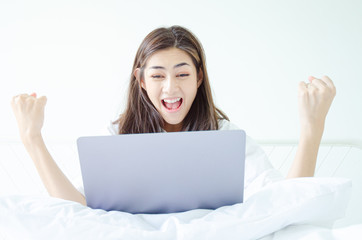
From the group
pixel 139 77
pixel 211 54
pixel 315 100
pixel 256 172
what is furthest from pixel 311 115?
pixel 211 54

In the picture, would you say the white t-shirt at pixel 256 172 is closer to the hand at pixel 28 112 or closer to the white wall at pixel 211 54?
the hand at pixel 28 112

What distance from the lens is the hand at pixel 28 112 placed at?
28.9 inches

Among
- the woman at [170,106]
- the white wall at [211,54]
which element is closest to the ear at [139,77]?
the woman at [170,106]

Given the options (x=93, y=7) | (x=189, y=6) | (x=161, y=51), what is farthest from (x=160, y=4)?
(x=161, y=51)

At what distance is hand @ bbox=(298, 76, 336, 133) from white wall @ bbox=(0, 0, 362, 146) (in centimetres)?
87

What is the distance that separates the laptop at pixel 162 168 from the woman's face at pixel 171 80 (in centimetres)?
39

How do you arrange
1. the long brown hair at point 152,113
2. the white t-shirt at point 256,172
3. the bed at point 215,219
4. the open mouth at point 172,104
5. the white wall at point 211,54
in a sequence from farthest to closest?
1. the white wall at point 211,54
2. the long brown hair at point 152,113
3. the open mouth at point 172,104
4. the white t-shirt at point 256,172
5. the bed at point 215,219

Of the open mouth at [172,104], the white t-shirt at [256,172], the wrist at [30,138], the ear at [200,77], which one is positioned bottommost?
the white t-shirt at [256,172]

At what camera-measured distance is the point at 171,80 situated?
0.99 metres

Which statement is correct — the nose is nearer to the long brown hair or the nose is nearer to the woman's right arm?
the long brown hair

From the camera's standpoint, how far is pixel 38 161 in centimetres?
77

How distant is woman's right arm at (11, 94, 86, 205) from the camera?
74cm

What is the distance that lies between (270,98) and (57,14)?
114 centimetres

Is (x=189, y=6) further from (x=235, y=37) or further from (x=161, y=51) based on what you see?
(x=161, y=51)
